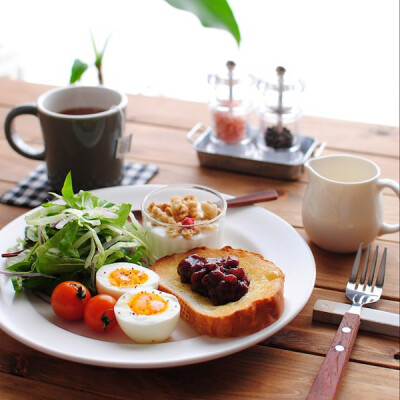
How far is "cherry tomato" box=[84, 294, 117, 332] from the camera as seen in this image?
4.27ft

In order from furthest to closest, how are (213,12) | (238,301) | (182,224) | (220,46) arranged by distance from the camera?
(220,46) < (213,12) < (182,224) < (238,301)

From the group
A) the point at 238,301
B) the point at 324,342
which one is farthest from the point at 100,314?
the point at 324,342

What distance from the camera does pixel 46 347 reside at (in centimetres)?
122

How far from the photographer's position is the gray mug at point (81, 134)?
1854mm

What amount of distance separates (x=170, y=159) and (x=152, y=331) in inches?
41.7

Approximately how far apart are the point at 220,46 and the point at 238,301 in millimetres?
3886

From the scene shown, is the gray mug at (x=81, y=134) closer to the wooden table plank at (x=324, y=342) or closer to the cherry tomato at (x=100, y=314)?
the cherry tomato at (x=100, y=314)

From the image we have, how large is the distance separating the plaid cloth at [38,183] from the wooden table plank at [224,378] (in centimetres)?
72

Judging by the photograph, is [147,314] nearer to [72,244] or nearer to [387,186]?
[72,244]

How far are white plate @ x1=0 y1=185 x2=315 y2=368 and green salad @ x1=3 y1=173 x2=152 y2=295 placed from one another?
0.17 ft

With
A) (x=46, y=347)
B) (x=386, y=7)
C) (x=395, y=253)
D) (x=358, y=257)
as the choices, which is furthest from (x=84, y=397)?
(x=386, y=7)

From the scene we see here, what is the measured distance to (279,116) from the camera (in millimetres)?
2082

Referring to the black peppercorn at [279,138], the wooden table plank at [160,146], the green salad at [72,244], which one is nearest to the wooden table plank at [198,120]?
the wooden table plank at [160,146]

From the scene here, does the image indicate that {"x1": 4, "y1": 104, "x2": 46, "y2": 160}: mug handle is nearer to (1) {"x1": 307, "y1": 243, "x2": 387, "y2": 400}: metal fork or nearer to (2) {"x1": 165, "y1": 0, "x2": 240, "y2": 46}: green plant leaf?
(2) {"x1": 165, "y1": 0, "x2": 240, "y2": 46}: green plant leaf
